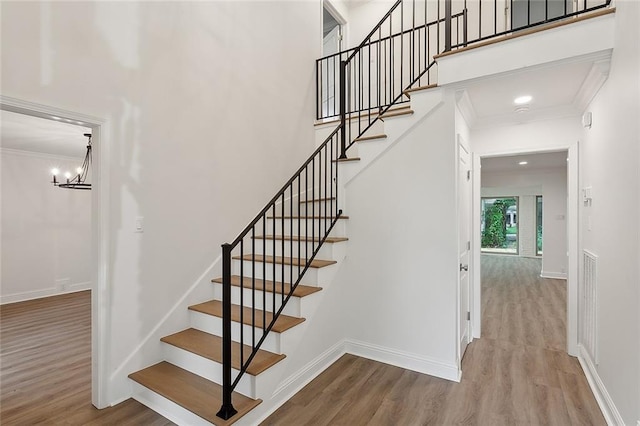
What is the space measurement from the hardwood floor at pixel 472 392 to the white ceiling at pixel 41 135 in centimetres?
378

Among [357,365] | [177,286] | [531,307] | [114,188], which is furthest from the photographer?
[531,307]

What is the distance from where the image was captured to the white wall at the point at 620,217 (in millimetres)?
1727

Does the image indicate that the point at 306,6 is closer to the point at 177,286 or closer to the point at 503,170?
the point at 177,286

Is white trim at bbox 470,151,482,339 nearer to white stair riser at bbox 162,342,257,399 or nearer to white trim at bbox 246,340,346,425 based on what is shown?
white trim at bbox 246,340,346,425

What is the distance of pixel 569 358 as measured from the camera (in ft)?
10.2

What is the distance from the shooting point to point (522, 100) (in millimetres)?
3043

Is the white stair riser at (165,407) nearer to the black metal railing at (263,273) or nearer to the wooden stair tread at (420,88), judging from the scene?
the black metal railing at (263,273)

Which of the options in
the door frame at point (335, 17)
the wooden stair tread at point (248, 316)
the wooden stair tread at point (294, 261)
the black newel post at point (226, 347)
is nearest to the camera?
the black newel post at point (226, 347)

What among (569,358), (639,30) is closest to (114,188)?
(639,30)

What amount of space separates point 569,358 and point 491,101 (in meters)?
2.67

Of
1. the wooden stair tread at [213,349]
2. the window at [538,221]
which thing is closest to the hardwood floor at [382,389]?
the wooden stair tread at [213,349]

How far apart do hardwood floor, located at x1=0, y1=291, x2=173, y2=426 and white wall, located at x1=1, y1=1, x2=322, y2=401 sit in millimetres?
236

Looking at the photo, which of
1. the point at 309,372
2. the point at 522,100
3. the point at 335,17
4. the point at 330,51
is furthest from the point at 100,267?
the point at 335,17

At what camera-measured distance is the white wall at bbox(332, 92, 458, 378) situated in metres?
2.74
